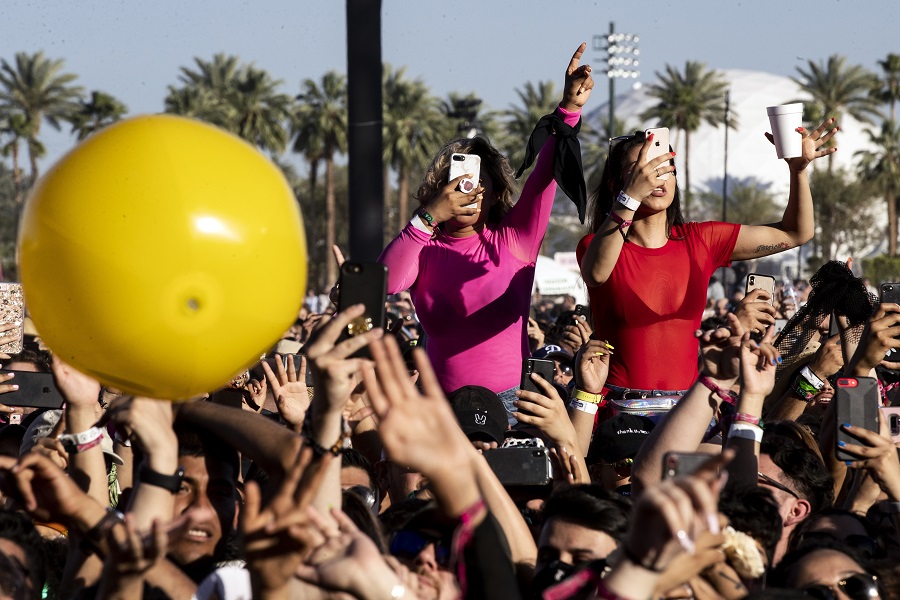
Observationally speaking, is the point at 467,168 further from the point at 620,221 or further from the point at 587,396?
the point at 587,396

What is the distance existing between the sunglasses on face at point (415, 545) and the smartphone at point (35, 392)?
2.03 metres

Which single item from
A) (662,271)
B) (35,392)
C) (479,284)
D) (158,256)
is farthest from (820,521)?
(35,392)

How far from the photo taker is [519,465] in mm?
3561

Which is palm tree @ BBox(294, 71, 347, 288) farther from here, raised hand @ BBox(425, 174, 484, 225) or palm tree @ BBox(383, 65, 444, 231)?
raised hand @ BBox(425, 174, 484, 225)

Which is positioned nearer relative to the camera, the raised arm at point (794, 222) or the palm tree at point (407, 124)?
the raised arm at point (794, 222)

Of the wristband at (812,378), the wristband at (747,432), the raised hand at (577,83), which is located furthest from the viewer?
the wristband at (812,378)

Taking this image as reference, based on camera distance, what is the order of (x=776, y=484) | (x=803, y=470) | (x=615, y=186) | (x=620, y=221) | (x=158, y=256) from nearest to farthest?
1. (x=158, y=256)
2. (x=776, y=484)
3. (x=803, y=470)
4. (x=620, y=221)
5. (x=615, y=186)

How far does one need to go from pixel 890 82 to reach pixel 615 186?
62400mm

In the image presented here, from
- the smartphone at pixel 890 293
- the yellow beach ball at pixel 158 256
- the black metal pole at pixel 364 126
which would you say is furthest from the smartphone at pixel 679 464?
the black metal pole at pixel 364 126

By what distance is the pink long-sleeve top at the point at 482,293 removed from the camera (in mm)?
5062

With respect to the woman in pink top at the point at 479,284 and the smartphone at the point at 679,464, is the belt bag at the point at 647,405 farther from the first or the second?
the smartphone at the point at 679,464

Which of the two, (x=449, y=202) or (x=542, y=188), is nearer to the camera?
(x=449, y=202)

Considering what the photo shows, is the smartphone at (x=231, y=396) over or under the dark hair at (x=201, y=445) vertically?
under

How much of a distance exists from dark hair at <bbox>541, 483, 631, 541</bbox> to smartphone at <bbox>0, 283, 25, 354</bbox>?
330 centimetres
